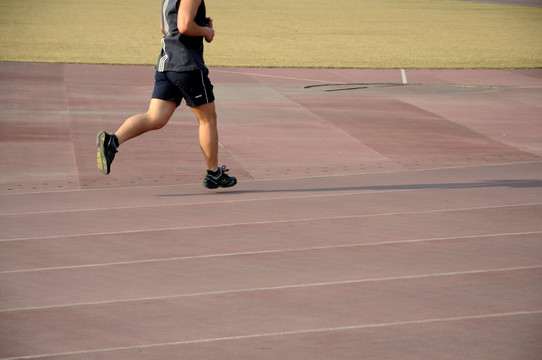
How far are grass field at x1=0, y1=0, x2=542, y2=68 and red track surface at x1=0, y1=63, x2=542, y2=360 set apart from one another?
725cm

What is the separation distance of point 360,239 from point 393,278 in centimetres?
90

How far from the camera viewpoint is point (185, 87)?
25.1 feet

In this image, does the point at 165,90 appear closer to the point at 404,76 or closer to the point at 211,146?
the point at 211,146

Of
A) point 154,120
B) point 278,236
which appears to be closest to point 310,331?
point 278,236

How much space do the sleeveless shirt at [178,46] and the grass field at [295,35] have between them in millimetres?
10271

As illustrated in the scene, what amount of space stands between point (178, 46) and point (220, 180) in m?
1.09

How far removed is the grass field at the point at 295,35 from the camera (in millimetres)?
19641

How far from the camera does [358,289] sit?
5332mm

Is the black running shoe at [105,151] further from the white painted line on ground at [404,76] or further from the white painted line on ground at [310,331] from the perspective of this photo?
the white painted line on ground at [404,76]

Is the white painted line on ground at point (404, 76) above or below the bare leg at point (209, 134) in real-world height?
above

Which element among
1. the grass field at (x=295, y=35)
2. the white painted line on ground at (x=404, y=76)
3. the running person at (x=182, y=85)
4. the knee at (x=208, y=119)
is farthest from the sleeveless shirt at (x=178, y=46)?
the grass field at (x=295, y=35)

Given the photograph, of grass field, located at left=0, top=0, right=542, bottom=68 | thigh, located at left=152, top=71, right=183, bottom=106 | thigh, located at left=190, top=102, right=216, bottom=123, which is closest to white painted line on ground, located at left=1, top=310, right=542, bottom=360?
thigh, located at left=190, top=102, right=216, bottom=123

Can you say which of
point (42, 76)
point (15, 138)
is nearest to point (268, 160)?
point (15, 138)

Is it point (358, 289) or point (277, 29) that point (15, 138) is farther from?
point (277, 29)
